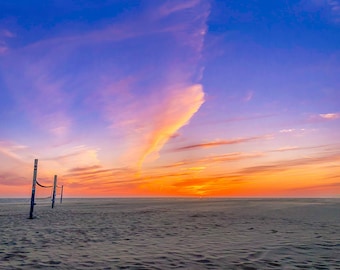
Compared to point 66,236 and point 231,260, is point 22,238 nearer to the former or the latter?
point 66,236

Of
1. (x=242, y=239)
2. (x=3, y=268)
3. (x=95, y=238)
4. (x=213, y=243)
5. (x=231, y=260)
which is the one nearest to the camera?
(x=3, y=268)

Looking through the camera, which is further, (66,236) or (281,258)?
(66,236)

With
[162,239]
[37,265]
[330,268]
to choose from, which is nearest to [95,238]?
[162,239]

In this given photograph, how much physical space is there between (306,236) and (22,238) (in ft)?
46.2

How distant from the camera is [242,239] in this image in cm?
1387

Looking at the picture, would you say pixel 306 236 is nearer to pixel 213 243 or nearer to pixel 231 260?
pixel 213 243

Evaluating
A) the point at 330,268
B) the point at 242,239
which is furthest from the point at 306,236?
the point at 330,268

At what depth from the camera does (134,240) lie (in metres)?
14.0

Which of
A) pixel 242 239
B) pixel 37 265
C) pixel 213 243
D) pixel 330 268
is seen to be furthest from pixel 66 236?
pixel 330 268

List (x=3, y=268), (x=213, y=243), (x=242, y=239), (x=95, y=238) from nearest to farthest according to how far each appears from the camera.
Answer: (x=3, y=268) < (x=213, y=243) < (x=242, y=239) < (x=95, y=238)

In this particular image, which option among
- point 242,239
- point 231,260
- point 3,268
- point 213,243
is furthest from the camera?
point 242,239

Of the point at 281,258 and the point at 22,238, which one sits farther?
the point at 22,238

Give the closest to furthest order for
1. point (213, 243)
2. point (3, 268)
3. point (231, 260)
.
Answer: point (3, 268) < point (231, 260) < point (213, 243)

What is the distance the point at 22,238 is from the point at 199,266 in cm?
992
